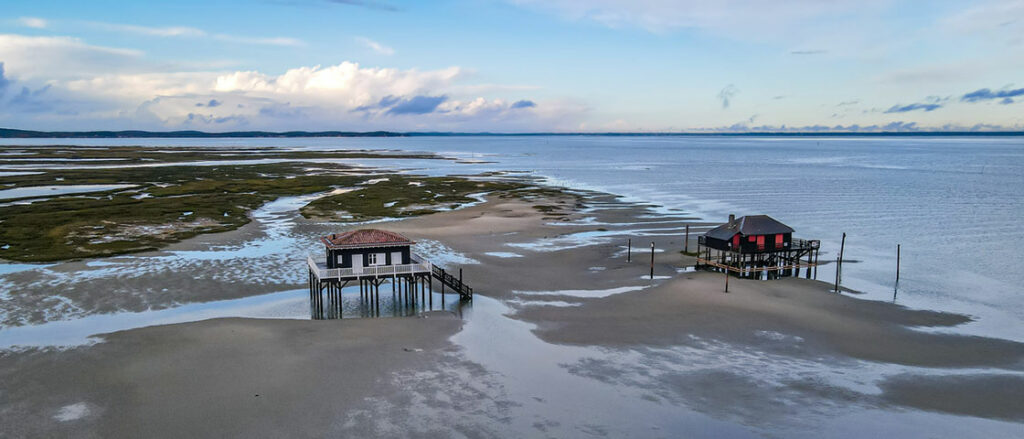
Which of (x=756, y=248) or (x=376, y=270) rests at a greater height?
(x=756, y=248)

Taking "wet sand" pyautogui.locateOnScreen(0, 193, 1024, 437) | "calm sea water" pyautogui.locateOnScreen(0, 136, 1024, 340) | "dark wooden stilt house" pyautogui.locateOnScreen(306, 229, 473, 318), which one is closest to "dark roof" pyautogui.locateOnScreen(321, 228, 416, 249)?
"dark wooden stilt house" pyautogui.locateOnScreen(306, 229, 473, 318)

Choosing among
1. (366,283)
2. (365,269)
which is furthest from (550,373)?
(366,283)

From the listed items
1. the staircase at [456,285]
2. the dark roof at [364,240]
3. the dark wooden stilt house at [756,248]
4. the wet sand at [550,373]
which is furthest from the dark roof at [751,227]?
the dark roof at [364,240]

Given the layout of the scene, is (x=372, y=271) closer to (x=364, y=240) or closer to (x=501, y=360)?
(x=364, y=240)

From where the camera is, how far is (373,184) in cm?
11012

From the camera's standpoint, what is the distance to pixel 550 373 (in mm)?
27578

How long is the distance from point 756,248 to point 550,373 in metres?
23.6

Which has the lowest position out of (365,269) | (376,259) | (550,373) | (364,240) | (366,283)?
(550,373)

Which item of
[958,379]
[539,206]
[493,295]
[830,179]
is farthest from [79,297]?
[830,179]

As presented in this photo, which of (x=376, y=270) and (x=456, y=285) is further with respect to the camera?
(x=456, y=285)

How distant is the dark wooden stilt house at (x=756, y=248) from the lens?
145ft

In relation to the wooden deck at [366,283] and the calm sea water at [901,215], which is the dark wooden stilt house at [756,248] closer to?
the calm sea water at [901,215]

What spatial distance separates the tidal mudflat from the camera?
75.1 ft

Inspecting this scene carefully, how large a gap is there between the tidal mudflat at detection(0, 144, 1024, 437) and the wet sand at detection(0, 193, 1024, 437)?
0.36 ft
